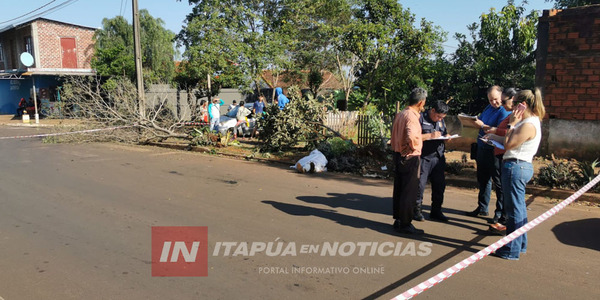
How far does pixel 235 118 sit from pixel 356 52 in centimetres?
550

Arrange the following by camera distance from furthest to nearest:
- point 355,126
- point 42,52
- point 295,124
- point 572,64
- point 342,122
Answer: point 42,52
point 342,122
point 355,126
point 295,124
point 572,64

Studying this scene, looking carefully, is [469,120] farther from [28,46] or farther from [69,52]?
[28,46]

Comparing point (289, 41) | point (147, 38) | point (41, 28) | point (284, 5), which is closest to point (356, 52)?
point (289, 41)

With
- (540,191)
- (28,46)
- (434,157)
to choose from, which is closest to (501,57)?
(540,191)

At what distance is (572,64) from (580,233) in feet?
16.5

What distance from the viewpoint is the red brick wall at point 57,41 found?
34156 millimetres

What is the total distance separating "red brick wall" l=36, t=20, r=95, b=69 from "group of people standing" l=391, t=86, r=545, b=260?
120ft

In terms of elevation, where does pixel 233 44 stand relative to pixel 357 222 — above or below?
above

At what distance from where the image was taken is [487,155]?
19.4 ft

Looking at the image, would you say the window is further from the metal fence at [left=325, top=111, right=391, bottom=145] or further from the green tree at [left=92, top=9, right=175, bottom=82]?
the metal fence at [left=325, top=111, right=391, bottom=145]

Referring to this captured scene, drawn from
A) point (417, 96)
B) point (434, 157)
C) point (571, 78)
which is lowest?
point (434, 157)

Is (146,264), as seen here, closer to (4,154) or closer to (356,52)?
(4,154)

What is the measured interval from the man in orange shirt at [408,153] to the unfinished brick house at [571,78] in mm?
5618

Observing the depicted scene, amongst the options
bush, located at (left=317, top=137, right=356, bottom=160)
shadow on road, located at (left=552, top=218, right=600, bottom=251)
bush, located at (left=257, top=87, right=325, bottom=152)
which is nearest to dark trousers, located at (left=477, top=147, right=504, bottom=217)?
shadow on road, located at (left=552, top=218, right=600, bottom=251)
